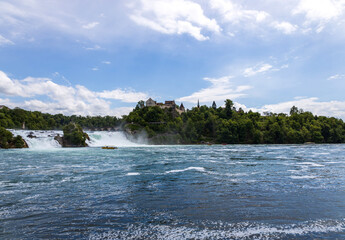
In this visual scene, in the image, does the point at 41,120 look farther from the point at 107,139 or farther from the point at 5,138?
the point at 5,138

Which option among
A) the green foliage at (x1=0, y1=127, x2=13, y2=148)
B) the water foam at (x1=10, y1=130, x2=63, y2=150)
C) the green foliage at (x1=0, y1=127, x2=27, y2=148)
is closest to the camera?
the green foliage at (x1=0, y1=127, x2=13, y2=148)

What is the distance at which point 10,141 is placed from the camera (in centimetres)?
5681

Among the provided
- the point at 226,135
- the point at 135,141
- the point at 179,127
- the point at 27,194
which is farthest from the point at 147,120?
the point at 27,194

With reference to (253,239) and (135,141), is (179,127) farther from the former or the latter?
(253,239)

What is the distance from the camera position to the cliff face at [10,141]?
5572 centimetres

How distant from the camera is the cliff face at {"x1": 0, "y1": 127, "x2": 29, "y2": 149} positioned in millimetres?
55725

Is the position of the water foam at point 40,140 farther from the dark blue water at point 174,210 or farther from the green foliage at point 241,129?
the dark blue water at point 174,210

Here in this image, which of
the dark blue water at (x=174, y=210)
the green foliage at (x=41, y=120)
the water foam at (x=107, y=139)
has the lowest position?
the dark blue water at (x=174, y=210)

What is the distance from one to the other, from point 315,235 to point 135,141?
9477cm

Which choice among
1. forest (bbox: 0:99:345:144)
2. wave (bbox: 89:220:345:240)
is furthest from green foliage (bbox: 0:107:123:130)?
wave (bbox: 89:220:345:240)

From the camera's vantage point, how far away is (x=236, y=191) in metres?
11.6

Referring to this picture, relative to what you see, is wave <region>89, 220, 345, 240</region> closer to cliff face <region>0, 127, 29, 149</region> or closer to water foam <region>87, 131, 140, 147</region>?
cliff face <region>0, 127, 29, 149</region>

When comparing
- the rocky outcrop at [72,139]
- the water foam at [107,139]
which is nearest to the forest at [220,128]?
the water foam at [107,139]

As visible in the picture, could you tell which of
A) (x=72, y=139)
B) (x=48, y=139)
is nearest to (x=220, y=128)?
(x=72, y=139)
